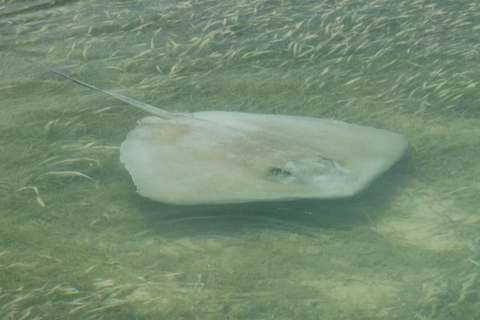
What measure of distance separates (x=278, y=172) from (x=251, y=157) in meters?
0.23

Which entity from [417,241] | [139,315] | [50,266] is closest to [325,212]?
[417,241]

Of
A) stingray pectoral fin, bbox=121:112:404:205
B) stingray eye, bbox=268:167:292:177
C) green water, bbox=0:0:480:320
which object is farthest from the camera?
stingray eye, bbox=268:167:292:177

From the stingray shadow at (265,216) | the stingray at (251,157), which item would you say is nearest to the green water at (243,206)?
the stingray shadow at (265,216)

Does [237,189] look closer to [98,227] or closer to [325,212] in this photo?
[325,212]

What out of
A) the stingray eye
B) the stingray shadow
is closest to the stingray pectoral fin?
the stingray eye

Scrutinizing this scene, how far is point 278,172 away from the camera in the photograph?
11.1ft

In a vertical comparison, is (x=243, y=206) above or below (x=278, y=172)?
below

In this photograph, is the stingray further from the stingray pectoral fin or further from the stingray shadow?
the stingray shadow

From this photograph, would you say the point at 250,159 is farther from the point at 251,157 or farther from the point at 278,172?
the point at 278,172

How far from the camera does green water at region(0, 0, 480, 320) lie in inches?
117

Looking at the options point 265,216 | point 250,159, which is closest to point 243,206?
point 265,216

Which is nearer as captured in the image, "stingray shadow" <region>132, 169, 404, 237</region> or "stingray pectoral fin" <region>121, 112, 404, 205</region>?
"stingray pectoral fin" <region>121, 112, 404, 205</region>

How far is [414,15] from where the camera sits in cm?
661

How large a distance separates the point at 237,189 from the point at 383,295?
0.87 metres
